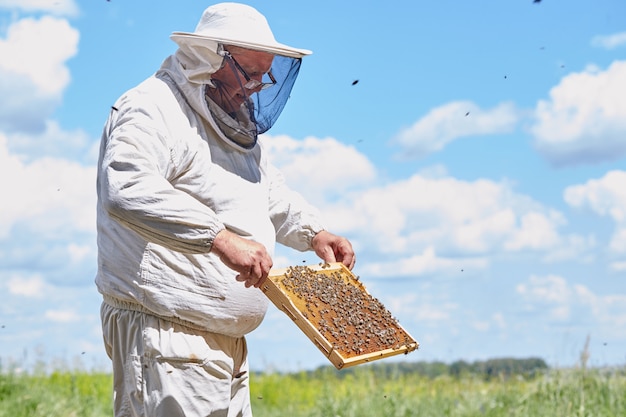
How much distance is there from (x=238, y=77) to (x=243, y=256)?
1.11 meters

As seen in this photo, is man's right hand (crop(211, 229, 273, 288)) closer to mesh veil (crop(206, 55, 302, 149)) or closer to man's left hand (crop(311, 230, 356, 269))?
mesh veil (crop(206, 55, 302, 149))

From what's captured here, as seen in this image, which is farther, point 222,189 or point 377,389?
point 377,389

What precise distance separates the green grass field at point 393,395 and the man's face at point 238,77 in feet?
9.13

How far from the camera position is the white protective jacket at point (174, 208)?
3516 mm

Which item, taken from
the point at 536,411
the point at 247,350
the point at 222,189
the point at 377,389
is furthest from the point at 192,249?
the point at 377,389

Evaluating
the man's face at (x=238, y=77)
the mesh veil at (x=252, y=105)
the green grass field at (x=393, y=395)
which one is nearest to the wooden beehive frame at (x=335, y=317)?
the mesh veil at (x=252, y=105)

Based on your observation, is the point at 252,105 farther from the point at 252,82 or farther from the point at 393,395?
the point at 393,395

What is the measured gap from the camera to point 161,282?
3797 mm

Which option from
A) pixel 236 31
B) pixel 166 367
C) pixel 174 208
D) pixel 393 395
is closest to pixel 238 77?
pixel 236 31

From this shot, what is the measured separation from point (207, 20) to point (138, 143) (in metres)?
0.92

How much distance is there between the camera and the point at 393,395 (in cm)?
745

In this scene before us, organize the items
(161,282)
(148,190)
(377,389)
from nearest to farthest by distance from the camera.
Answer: (148,190)
(161,282)
(377,389)

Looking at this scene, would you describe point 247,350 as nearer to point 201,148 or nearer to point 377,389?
point 201,148

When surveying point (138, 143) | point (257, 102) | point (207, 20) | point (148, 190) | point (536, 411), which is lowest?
point (536, 411)
